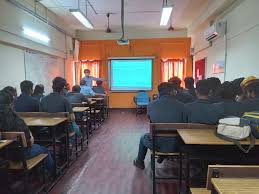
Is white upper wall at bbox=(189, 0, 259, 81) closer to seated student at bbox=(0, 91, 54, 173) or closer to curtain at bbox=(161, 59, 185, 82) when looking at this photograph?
curtain at bbox=(161, 59, 185, 82)

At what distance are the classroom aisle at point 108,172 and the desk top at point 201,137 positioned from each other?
0.84 m

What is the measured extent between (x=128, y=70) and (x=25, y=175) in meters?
7.35

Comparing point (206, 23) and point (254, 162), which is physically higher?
point (206, 23)

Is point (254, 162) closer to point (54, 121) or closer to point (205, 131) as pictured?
point (205, 131)

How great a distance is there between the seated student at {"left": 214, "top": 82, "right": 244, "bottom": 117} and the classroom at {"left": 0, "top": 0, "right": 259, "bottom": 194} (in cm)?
1

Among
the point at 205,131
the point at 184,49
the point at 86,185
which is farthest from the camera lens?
the point at 184,49

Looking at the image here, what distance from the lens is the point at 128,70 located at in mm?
9336

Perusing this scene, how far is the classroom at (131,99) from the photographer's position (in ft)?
7.41

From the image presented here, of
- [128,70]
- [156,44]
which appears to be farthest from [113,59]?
[156,44]

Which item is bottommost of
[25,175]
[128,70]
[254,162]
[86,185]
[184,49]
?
[86,185]

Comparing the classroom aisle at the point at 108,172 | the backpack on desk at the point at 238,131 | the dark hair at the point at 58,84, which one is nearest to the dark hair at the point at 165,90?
the backpack on desk at the point at 238,131

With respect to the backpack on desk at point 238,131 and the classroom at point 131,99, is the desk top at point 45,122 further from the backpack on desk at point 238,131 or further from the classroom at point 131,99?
the backpack on desk at point 238,131

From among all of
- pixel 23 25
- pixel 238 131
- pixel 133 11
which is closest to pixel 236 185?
pixel 238 131

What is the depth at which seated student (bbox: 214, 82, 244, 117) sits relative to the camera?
2416 millimetres
